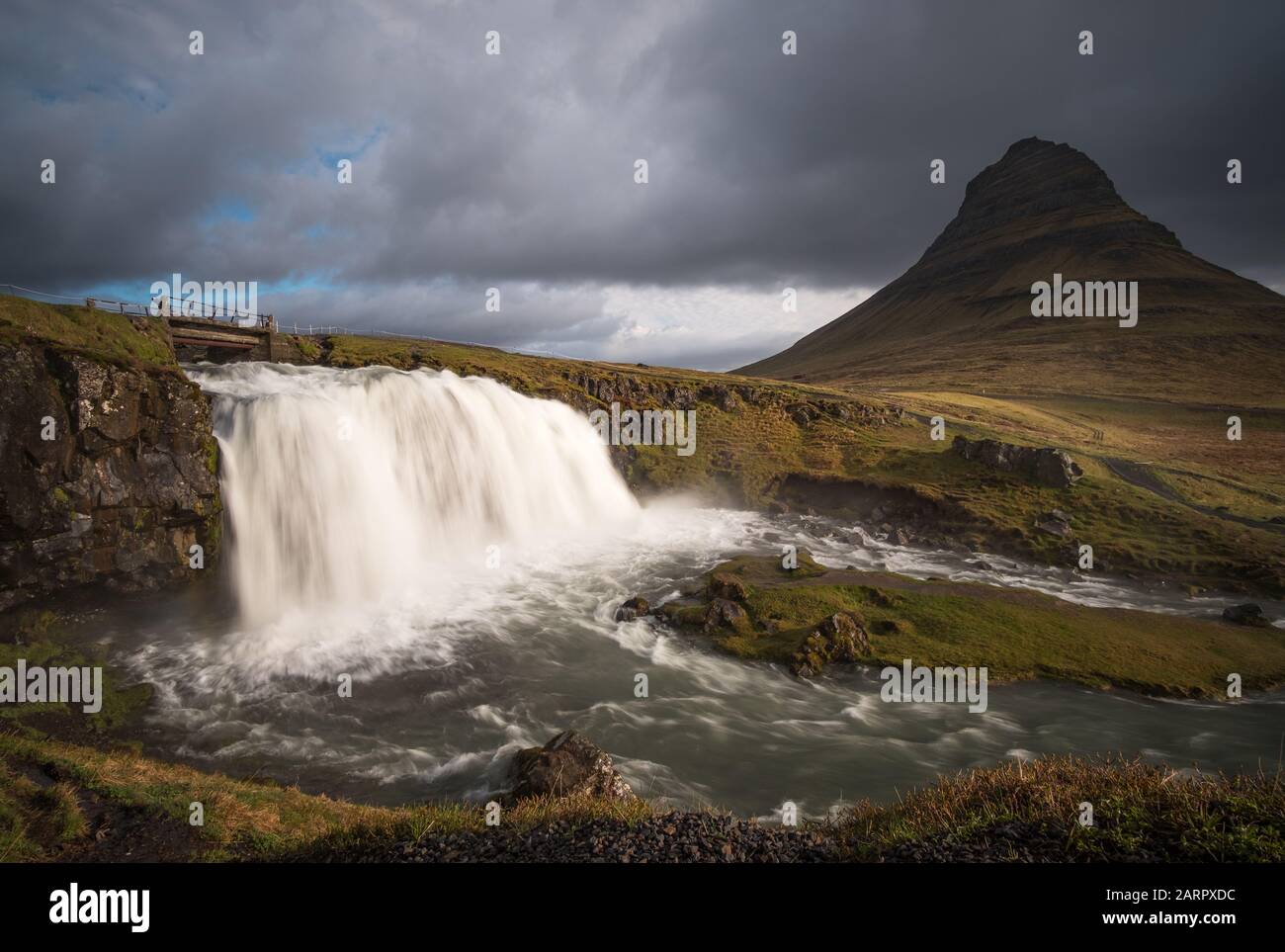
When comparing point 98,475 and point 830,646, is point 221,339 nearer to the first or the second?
point 98,475

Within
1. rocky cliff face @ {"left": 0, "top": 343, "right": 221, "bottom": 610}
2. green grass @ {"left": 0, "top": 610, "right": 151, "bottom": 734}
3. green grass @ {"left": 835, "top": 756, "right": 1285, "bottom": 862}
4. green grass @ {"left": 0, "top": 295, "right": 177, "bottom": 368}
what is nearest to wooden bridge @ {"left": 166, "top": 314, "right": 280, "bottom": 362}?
green grass @ {"left": 0, "top": 295, "right": 177, "bottom": 368}

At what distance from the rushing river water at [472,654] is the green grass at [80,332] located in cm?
319

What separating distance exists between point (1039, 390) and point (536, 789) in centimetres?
11984

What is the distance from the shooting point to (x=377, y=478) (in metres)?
27.8

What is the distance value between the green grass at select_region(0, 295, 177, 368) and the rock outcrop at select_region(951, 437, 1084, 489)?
4487cm

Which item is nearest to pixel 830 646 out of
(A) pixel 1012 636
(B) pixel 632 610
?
(A) pixel 1012 636

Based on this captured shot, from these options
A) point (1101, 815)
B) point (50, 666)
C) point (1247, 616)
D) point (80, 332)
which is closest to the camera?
point (1101, 815)

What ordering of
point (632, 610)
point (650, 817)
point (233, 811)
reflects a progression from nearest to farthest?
point (650, 817) → point (233, 811) → point (632, 610)

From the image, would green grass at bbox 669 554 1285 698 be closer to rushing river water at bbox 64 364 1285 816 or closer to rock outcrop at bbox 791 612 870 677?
rock outcrop at bbox 791 612 870 677

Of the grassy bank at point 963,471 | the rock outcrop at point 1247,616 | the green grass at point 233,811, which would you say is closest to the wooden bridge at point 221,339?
the grassy bank at point 963,471

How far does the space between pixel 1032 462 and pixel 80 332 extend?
49.7 m

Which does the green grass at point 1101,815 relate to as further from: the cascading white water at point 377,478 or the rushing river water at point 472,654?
the cascading white water at point 377,478
